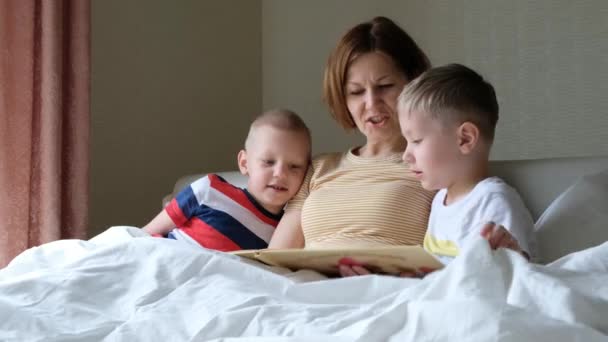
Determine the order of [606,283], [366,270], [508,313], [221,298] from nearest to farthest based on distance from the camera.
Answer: [508,313], [606,283], [221,298], [366,270]

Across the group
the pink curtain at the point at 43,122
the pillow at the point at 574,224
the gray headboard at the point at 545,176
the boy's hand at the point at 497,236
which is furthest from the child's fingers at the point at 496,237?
the pink curtain at the point at 43,122

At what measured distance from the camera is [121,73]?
109 inches

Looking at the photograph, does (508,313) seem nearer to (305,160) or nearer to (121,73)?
(305,160)

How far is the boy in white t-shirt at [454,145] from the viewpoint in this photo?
1.43 m

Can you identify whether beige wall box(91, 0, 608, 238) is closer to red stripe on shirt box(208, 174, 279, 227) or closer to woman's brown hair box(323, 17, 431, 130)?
woman's brown hair box(323, 17, 431, 130)

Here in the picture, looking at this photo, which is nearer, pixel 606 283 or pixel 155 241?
pixel 606 283

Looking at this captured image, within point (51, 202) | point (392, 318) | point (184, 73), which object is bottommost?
point (51, 202)

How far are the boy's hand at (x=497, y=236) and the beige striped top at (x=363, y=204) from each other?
16.7 inches

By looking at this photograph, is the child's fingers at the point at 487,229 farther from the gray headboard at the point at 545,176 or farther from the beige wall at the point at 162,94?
the beige wall at the point at 162,94

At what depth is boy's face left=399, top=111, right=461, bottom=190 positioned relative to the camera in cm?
146

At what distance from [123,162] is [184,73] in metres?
0.41

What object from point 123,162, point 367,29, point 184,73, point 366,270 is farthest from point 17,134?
point 366,270

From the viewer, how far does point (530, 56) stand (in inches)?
86.6

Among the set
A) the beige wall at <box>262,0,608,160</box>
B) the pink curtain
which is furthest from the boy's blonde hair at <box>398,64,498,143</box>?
the pink curtain
